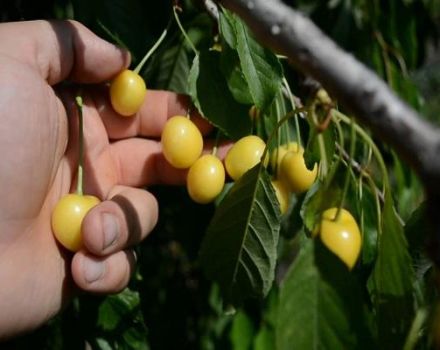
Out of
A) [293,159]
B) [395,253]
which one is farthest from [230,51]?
[395,253]

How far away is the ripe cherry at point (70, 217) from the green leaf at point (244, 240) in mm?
208

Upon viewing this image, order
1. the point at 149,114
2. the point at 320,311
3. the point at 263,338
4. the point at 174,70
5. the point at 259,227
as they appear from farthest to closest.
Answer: the point at 263,338
the point at 174,70
the point at 149,114
the point at 259,227
the point at 320,311

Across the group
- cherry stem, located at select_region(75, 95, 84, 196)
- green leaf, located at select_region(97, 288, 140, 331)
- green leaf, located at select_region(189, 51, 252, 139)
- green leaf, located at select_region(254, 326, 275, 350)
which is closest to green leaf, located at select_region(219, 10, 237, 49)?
green leaf, located at select_region(189, 51, 252, 139)

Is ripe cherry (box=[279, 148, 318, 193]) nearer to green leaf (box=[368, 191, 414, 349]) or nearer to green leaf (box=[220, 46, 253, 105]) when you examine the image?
green leaf (box=[220, 46, 253, 105])

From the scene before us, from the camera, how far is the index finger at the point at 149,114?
124 centimetres

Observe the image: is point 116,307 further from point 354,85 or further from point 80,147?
point 354,85

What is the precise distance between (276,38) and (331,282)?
23 centimetres

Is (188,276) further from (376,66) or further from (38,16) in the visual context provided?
(38,16)

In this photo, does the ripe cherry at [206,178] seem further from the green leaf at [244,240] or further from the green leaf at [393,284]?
the green leaf at [393,284]

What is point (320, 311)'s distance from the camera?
62 cm

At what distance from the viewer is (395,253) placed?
2.41 ft

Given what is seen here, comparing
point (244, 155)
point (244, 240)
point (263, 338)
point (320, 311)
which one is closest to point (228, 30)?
point (244, 155)

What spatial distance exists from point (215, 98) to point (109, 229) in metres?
0.26

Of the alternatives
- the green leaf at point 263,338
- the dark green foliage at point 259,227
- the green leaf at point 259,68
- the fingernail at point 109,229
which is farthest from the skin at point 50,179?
the green leaf at point 263,338
